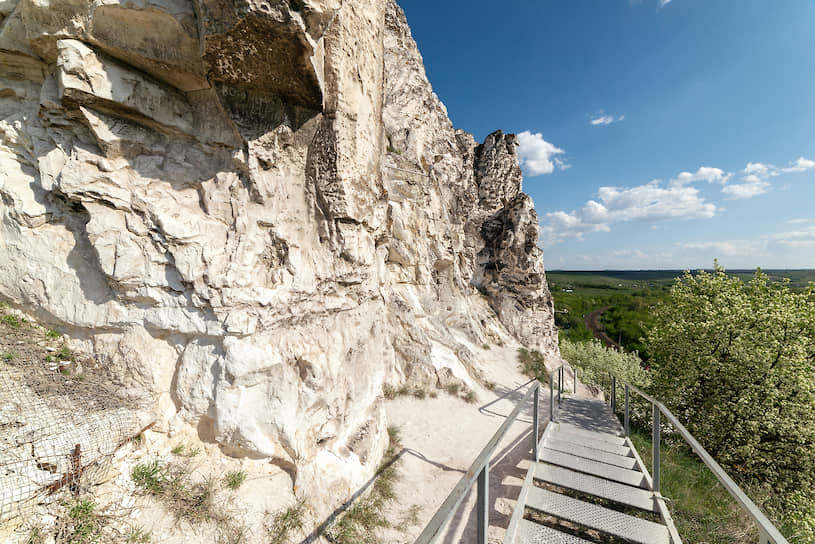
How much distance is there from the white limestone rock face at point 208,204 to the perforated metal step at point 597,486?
9.41 feet

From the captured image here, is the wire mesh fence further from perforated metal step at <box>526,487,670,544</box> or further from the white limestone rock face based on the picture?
perforated metal step at <box>526,487,670,544</box>

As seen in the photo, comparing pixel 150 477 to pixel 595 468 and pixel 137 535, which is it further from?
pixel 595 468

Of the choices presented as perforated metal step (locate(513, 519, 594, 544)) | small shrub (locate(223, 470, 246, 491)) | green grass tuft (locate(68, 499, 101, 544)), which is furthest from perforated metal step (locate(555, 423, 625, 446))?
green grass tuft (locate(68, 499, 101, 544))

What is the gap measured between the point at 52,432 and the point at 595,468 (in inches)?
Answer: 235

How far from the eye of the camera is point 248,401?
4062mm

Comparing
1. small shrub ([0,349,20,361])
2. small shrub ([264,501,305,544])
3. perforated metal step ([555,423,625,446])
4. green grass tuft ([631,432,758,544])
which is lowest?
small shrub ([264,501,305,544])

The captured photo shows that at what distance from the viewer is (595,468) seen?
3779 mm

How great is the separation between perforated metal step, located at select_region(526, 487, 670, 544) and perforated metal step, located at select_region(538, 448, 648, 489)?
0.75m

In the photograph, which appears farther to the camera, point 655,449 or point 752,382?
point 752,382

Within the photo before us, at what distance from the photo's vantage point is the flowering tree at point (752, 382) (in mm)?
Answer: 5770

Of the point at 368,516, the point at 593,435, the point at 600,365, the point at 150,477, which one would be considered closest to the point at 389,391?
the point at 368,516

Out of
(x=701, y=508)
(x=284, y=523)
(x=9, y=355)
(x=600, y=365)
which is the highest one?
(x=9, y=355)

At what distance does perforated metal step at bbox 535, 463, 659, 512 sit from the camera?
315 centimetres

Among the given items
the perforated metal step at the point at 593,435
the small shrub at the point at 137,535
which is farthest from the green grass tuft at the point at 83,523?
the perforated metal step at the point at 593,435
